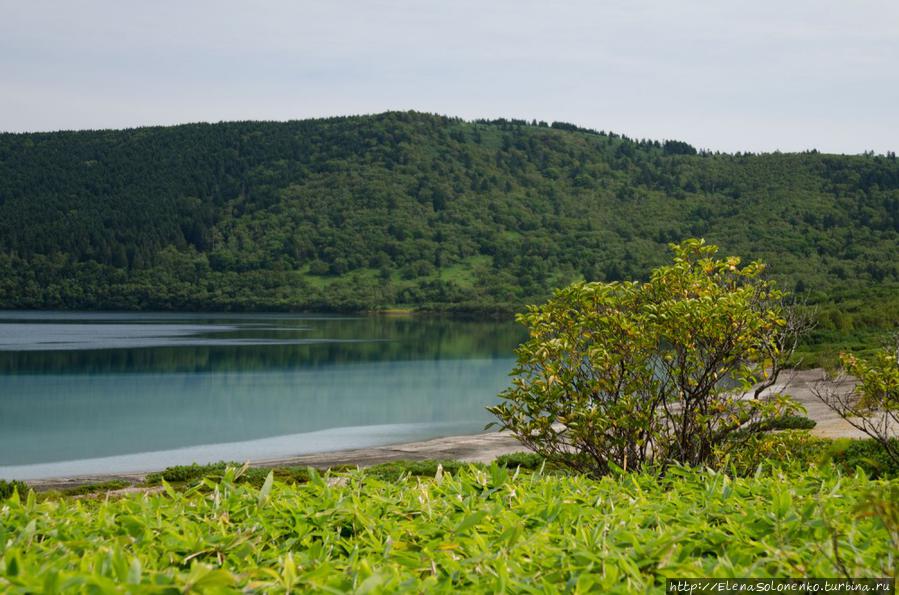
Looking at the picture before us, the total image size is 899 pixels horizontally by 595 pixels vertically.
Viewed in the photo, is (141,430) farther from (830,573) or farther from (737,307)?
(830,573)

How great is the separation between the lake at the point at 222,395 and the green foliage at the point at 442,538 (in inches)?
1099

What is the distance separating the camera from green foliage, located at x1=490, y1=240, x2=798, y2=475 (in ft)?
37.2

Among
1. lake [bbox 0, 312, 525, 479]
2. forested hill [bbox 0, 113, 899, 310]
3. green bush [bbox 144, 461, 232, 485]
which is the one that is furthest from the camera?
forested hill [bbox 0, 113, 899, 310]

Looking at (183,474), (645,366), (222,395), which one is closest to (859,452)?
(645,366)

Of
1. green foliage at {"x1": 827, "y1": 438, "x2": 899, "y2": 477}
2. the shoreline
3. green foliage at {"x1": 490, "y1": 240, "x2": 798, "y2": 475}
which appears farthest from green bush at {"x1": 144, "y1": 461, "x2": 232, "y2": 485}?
green foliage at {"x1": 827, "y1": 438, "x2": 899, "y2": 477}

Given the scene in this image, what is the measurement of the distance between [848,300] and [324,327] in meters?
67.0

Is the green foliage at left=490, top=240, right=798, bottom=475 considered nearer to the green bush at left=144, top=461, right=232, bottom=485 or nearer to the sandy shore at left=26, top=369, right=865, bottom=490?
the green bush at left=144, top=461, right=232, bottom=485

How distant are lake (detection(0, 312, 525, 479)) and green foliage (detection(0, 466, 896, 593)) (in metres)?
27.9

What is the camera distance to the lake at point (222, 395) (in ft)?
115

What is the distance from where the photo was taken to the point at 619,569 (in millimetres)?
3170

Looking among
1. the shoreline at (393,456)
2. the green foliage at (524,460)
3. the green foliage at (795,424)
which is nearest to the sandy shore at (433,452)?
the shoreline at (393,456)

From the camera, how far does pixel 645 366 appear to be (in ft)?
39.9

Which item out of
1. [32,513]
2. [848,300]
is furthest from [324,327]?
[32,513]

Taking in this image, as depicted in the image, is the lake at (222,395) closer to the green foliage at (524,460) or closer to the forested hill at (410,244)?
the green foliage at (524,460)
